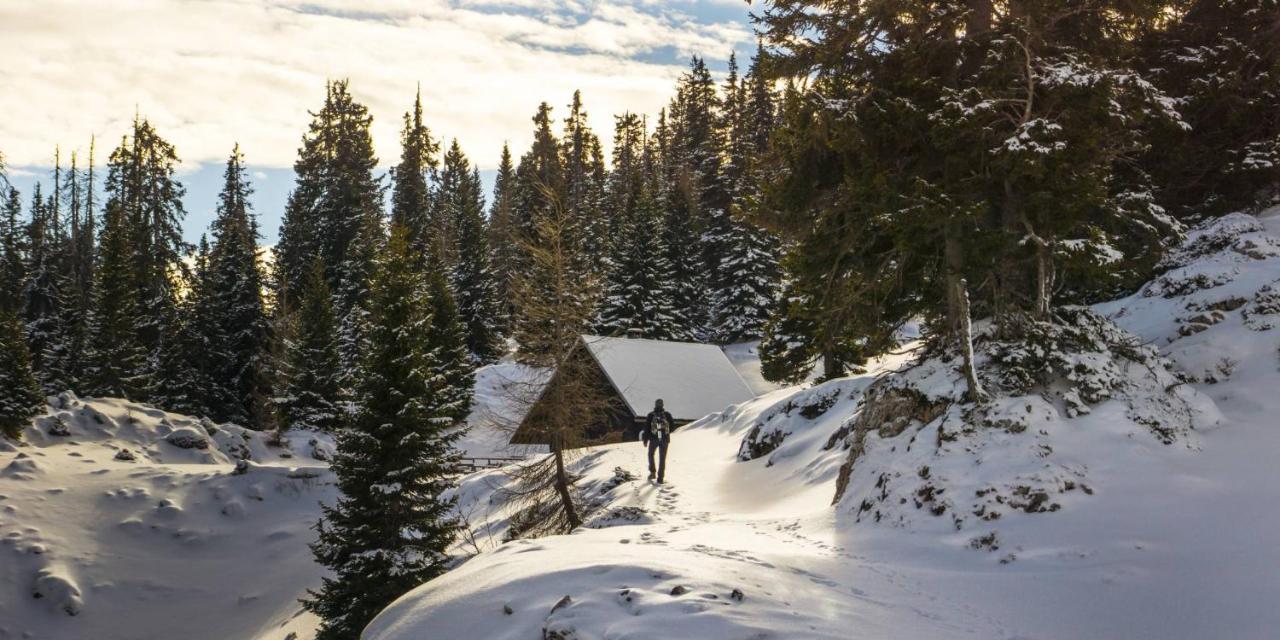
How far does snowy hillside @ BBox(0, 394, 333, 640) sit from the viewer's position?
57.1ft

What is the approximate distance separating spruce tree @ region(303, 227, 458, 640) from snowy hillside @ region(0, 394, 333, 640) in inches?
154

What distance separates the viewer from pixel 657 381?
31.9 metres

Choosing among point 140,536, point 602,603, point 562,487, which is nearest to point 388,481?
point 562,487

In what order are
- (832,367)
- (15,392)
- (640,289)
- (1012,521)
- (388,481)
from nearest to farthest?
1. (1012,521)
2. (388,481)
3. (15,392)
4. (832,367)
5. (640,289)

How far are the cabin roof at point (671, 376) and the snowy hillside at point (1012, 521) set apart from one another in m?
14.5

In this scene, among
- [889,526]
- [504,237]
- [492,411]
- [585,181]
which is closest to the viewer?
[889,526]

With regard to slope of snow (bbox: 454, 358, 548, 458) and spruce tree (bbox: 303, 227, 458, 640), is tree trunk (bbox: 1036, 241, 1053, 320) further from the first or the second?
slope of snow (bbox: 454, 358, 548, 458)

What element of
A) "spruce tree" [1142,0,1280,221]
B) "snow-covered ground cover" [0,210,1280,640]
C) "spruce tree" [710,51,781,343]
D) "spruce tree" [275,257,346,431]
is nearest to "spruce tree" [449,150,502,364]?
"spruce tree" [275,257,346,431]

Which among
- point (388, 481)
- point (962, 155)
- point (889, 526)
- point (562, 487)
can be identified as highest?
point (962, 155)

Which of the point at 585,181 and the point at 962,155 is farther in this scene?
the point at 585,181

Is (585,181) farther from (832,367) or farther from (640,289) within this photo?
(832,367)

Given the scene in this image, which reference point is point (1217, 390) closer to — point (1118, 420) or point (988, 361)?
point (1118, 420)

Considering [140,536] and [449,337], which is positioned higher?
[449,337]

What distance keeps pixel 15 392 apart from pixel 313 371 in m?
12.8
